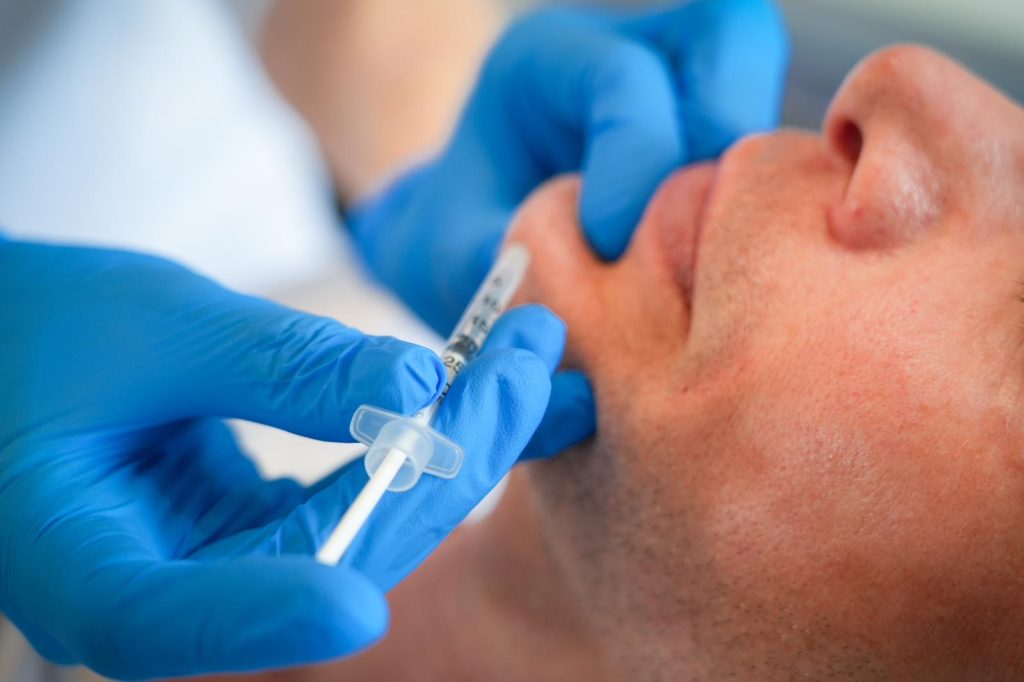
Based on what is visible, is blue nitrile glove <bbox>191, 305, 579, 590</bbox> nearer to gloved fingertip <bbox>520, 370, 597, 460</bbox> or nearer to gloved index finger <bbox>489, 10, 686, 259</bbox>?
gloved fingertip <bbox>520, 370, 597, 460</bbox>

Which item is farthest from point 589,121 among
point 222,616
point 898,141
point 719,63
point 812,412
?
point 222,616

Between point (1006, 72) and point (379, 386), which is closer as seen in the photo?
point (379, 386)

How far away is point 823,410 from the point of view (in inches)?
27.4

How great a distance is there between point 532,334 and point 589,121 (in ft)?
1.70

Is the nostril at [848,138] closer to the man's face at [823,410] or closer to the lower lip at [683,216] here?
the man's face at [823,410]

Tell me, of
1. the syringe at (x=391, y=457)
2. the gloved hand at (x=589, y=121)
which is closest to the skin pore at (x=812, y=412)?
the gloved hand at (x=589, y=121)

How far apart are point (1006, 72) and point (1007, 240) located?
976 mm

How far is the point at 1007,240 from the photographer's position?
28.8 inches

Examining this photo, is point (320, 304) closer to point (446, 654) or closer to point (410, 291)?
point (410, 291)

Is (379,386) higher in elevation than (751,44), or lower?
lower

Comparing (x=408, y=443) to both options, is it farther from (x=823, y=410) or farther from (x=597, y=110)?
(x=597, y=110)

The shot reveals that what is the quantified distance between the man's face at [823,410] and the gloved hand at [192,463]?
0.48 ft

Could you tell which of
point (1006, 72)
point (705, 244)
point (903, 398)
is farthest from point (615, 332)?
point (1006, 72)

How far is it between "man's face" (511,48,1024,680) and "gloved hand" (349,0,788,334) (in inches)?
6.4
